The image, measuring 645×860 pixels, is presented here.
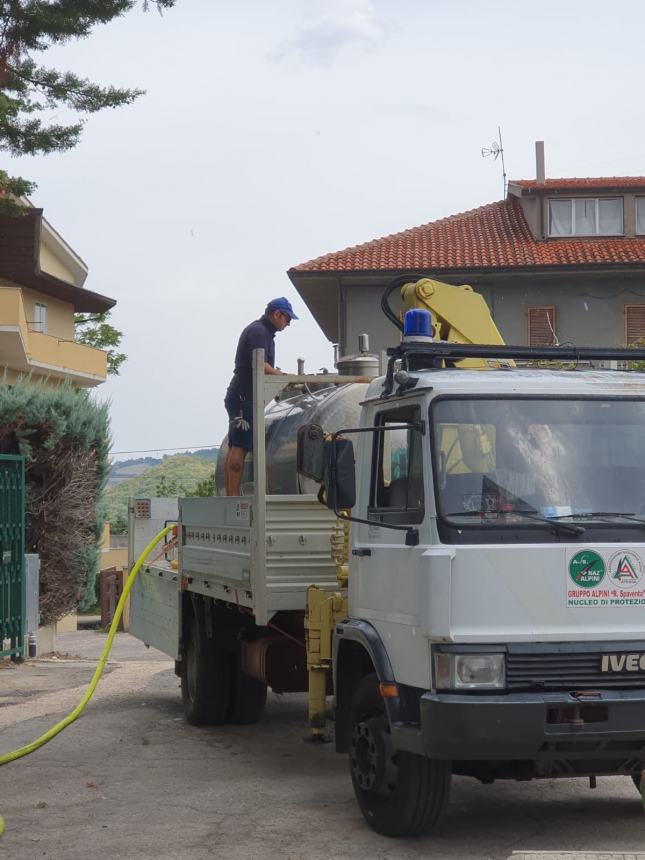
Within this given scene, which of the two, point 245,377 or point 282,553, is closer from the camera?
point 282,553

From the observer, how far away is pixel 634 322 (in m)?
38.2

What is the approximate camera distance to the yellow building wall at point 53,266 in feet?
155

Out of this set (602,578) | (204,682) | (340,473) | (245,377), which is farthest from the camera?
(204,682)

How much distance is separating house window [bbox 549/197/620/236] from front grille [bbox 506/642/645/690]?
34.2m

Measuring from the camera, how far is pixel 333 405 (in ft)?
33.1

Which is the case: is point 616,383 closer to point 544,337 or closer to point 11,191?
point 11,191

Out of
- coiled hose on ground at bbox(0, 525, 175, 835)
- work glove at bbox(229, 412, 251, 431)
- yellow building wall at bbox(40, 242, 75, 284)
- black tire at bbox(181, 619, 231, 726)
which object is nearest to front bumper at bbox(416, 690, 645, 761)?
coiled hose on ground at bbox(0, 525, 175, 835)

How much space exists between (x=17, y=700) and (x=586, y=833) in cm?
816

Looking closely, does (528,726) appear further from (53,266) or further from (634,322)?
(53,266)

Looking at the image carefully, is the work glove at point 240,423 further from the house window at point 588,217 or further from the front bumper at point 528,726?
the house window at point 588,217

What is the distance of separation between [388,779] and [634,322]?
106ft

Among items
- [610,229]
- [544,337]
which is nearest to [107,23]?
[544,337]

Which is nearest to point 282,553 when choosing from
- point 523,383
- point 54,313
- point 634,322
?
point 523,383

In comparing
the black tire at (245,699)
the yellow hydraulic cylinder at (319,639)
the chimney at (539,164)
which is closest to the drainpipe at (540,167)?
the chimney at (539,164)
